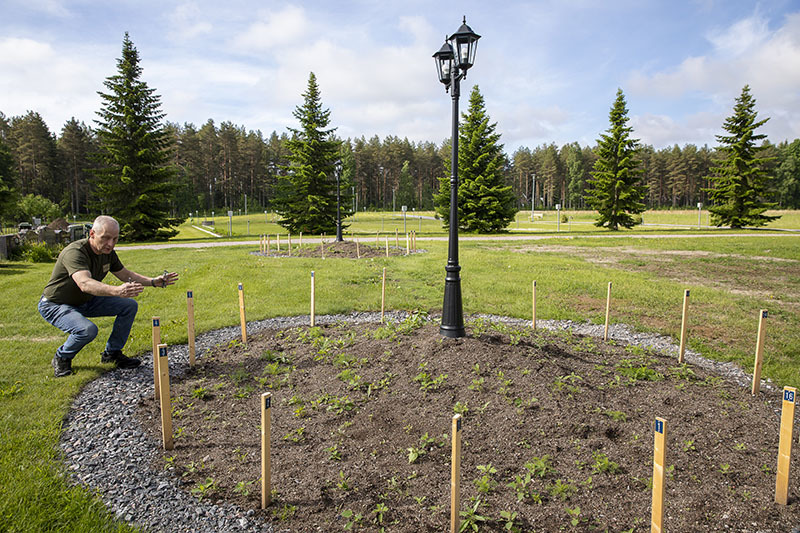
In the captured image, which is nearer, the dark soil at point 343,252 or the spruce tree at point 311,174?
the dark soil at point 343,252

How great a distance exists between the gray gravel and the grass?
145mm

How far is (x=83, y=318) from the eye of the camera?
5.39 metres

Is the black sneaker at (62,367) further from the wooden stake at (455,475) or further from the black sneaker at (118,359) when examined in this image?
the wooden stake at (455,475)

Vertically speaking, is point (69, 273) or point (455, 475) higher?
point (69, 273)

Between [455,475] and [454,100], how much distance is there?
4.85 metres

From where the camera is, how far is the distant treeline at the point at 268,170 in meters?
62.8

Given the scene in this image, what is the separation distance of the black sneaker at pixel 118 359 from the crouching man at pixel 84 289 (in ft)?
1.23

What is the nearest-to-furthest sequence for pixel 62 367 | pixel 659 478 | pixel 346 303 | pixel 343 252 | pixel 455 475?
pixel 659 478 → pixel 455 475 → pixel 62 367 → pixel 346 303 → pixel 343 252

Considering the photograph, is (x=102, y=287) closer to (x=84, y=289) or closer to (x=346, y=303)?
(x=84, y=289)

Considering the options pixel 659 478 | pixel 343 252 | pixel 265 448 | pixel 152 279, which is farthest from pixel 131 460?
pixel 343 252

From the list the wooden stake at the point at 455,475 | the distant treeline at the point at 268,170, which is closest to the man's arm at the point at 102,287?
the wooden stake at the point at 455,475

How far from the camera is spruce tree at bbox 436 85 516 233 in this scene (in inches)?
1346

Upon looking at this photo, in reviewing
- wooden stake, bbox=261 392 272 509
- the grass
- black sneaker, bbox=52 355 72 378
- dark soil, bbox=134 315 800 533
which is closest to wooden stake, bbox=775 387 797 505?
dark soil, bbox=134 315 800 533

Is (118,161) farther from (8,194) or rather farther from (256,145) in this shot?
(256,145)
